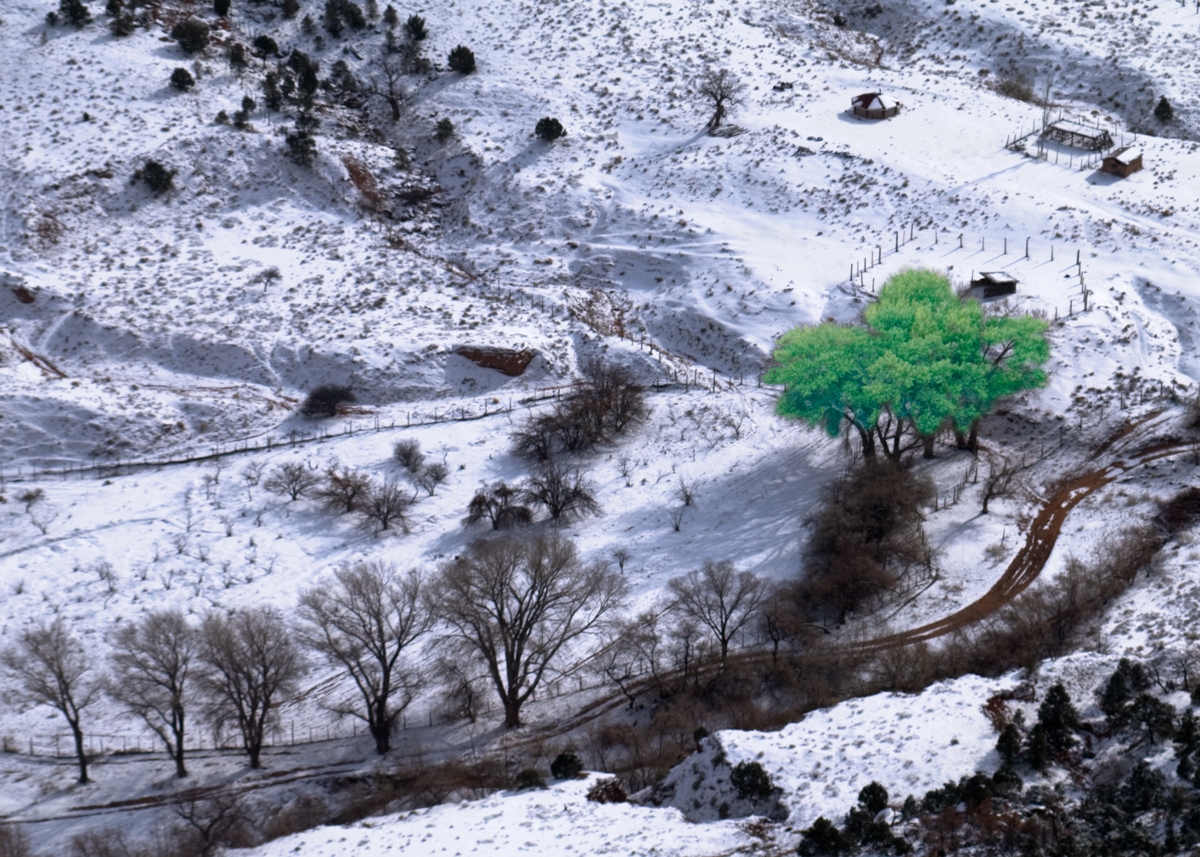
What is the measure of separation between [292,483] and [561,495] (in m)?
10.5

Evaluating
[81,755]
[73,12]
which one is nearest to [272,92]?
[73,12]

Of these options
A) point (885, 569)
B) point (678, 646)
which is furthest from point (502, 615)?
point (885, 569)

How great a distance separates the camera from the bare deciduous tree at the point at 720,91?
74875 mm

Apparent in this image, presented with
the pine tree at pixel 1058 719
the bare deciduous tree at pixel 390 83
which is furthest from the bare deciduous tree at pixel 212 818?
the bare deciduous tree at pixel 390 83

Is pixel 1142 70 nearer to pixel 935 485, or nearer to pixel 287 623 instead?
pixel 935 485

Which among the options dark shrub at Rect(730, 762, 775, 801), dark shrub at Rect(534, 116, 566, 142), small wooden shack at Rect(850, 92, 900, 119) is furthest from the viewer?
small wooden shack at Rect(850, 92, 900, 119)

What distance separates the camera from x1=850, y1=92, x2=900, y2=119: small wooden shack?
74.4 meters

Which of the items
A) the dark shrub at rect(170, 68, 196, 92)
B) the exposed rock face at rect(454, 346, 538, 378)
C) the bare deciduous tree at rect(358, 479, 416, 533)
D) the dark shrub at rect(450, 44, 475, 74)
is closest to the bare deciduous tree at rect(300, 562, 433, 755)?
the bare deciduous tree at rect(358, 479, 416, 533)

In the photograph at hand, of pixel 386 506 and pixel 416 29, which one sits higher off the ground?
pixel 416 29

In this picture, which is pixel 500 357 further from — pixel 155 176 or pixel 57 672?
pixel 57 672

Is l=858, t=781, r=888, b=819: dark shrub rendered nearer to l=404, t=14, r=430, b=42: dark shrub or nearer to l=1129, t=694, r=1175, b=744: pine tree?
l=1129, t=694, r=1175, b=744: pine tree

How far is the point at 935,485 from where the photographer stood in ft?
172

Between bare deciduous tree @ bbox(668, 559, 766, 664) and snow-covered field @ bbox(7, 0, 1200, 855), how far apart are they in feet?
8.48

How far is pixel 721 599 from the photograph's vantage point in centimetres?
4466
